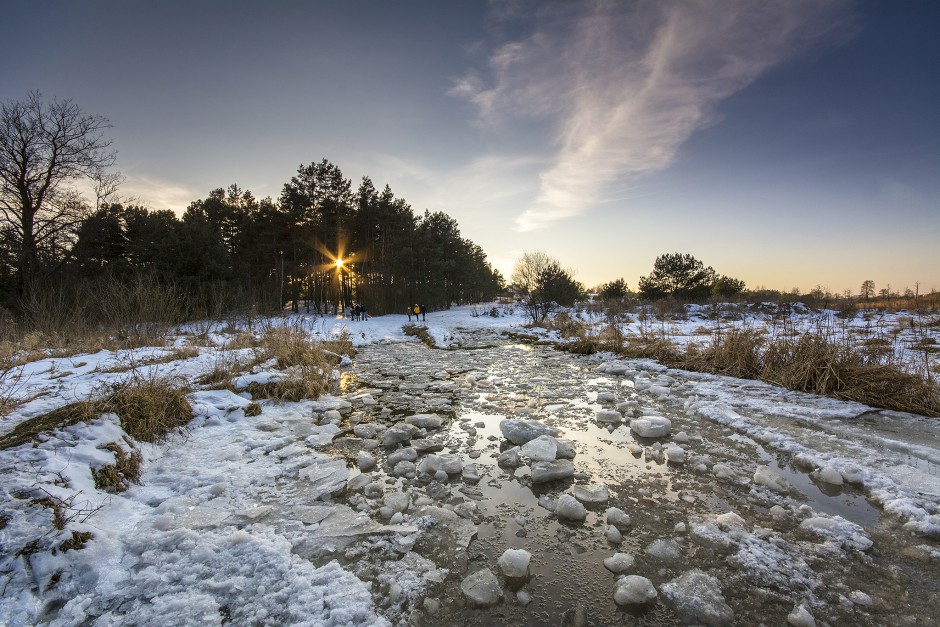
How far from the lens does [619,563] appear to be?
1.92 metres

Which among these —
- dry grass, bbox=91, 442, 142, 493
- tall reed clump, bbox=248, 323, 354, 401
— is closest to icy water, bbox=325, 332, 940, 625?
tall reed clump, bbox=248, 323, 354, 401

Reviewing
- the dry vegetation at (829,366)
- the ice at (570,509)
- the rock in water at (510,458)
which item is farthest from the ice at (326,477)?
the dry vegetation at (829,366)

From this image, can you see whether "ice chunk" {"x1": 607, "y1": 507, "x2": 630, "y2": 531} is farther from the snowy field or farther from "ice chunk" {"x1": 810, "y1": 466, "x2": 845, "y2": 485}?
"ice chunk" {"x1": 810, "y1": 466, "x2": 845, "y2": 485}

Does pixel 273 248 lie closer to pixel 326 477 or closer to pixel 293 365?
pixel 293 365

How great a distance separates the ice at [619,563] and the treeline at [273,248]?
50.3 ft

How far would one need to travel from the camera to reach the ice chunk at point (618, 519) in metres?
2.30

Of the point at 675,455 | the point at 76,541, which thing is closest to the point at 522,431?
the point at 675,455

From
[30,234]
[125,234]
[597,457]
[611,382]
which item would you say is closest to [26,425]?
[597,457]

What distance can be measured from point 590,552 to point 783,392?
5145mm

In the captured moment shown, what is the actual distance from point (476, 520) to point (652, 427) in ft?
8.10

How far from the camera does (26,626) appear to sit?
1.39 metres

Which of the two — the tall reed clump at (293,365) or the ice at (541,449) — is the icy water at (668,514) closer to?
the ice at (541,449)

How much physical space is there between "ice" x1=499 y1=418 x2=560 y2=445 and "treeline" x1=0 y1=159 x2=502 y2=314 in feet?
45.1

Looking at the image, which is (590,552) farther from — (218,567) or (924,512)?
(924,512)
